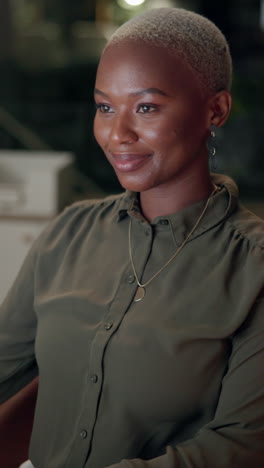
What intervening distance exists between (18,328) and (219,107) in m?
0.52

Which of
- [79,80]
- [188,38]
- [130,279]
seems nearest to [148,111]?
[188,38]

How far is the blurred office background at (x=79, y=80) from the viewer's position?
13.5 feet

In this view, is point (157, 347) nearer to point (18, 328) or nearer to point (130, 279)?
point (130, 279)

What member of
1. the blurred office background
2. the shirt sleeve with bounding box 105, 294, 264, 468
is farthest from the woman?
the blurred office background

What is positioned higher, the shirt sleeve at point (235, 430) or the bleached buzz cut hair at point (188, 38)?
the bleached buzz cut hair at point (188, 38)

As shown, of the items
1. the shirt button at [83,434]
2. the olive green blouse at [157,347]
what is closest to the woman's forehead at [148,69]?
the olive green blouse at [157,347]

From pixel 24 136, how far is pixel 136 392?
11.4 ft

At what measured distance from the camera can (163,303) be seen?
113 cm

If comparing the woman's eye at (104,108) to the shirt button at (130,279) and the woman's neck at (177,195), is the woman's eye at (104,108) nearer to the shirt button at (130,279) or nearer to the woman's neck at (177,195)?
the woman's neck at (177,195)

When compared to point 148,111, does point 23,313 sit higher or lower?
lower

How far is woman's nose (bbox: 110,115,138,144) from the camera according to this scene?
1109mm

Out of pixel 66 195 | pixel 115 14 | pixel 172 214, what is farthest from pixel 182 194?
pixel 115 14

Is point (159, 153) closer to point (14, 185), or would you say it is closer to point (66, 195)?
point (14, 185)

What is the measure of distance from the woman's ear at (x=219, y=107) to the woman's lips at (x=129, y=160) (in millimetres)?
128
